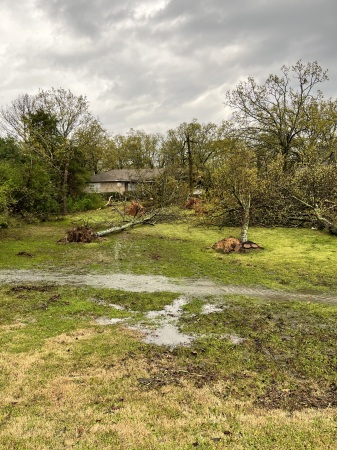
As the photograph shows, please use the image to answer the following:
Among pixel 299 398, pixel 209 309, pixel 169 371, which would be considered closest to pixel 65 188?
pixel 209 309

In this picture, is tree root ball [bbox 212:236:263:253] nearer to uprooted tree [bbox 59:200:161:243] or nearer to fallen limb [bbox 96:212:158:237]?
uprooted tree [bbox 59:200:161:243]

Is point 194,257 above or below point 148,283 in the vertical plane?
above

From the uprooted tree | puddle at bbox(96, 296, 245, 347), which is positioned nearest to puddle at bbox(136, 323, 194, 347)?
puddle at bbox(96, 296, 245, 347)

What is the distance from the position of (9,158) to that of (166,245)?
63.7 feet

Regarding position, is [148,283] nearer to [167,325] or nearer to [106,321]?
[106,321]

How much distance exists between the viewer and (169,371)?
229 inches

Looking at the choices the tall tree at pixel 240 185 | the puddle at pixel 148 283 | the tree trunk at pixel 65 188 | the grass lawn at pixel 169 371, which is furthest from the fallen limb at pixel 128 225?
the tree trunk at pixel 65 188

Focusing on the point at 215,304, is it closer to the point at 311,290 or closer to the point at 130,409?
the point at 311,290

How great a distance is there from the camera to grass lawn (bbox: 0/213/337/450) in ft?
13.7

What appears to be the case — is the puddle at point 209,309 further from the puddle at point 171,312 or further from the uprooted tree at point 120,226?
the uprooted tree at point 120,226

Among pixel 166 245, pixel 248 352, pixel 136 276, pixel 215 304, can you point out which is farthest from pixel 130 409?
pixel 166 245

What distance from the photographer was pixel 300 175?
805 inches

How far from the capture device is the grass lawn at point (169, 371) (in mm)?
4176

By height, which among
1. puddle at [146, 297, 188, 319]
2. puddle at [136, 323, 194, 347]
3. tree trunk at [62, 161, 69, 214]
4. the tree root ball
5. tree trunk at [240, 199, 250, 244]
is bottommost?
puddle at [146, 297, 188, 319]
